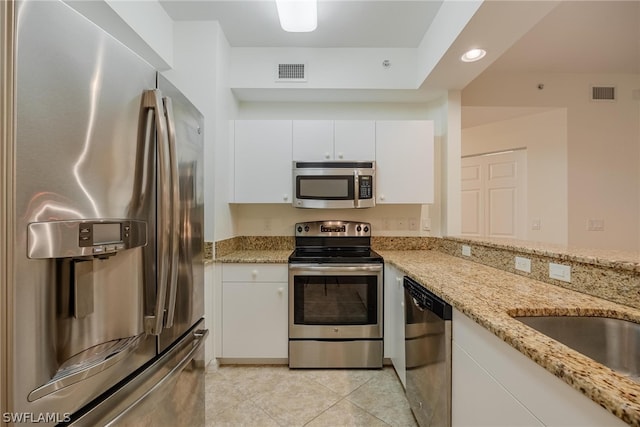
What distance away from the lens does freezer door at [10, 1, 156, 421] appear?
0.59 meters

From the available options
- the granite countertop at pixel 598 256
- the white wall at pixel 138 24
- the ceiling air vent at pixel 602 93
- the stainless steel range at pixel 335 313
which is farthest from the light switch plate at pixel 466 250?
the white wall at pixel 138 24

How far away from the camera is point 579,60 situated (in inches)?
103

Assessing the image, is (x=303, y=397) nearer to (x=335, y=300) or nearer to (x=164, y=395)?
(x=335, y=300)

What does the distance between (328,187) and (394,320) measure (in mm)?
1206

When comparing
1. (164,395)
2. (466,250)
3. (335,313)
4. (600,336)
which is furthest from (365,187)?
(164,395)

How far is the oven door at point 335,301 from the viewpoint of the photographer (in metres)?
2.13

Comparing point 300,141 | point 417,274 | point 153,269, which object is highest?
point 300,141

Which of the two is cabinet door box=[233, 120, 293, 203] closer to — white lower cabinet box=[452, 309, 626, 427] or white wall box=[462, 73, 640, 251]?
white lower cabinet box=[452, 309, 626, 427]

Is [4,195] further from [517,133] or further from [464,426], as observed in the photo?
[517,133]

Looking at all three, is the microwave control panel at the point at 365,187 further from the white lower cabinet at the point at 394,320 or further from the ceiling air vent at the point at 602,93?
the ceiling air vent at the point at 602,93

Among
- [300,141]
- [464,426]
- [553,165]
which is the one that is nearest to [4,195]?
[464,426]

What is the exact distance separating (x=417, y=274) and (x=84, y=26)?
167 centimetres

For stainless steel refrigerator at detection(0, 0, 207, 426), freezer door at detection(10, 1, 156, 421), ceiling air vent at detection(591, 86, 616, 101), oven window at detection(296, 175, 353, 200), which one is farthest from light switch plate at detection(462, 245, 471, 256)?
ceiling air vent at detection(591, 86, 616, 101)

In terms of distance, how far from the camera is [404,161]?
2.49m
